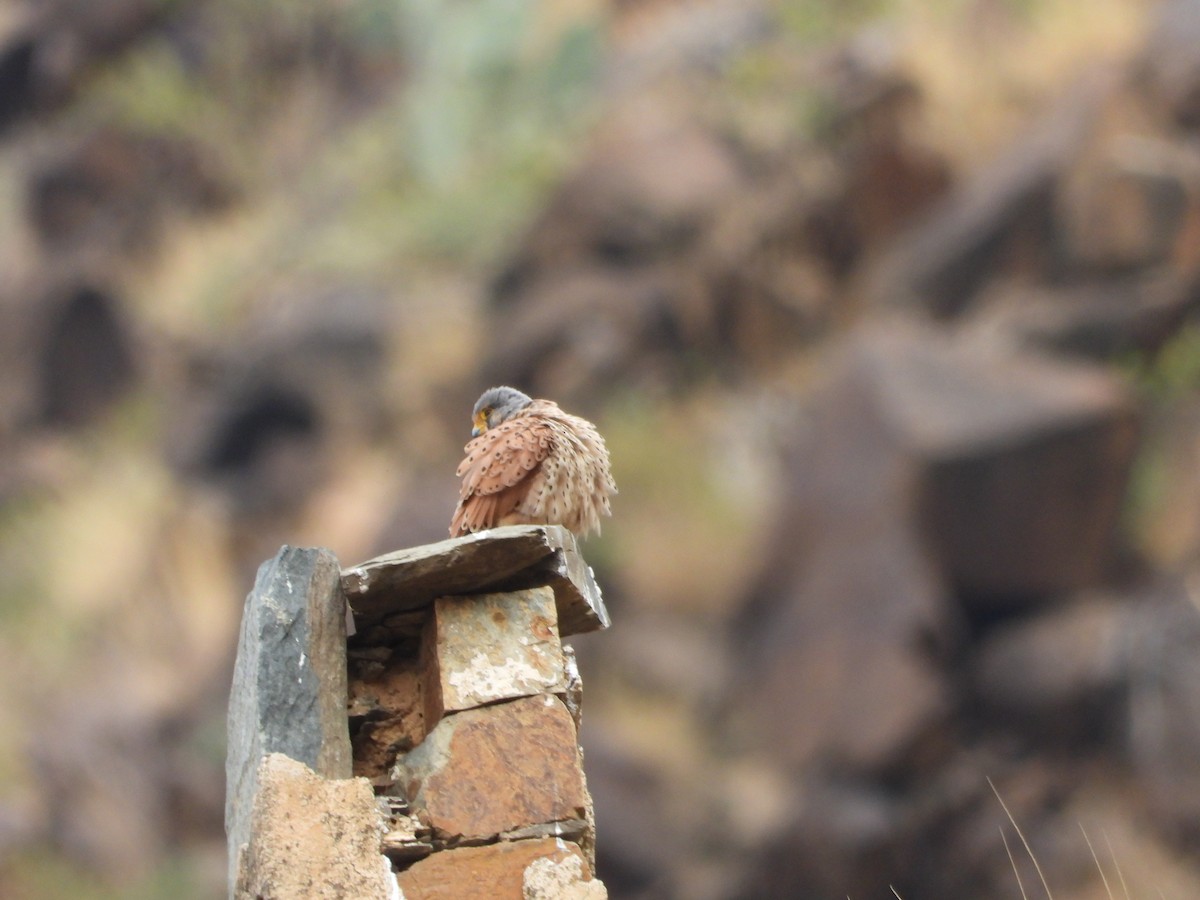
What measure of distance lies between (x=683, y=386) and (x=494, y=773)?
12707mm

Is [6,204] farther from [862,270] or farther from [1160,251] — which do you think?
[1160,251]

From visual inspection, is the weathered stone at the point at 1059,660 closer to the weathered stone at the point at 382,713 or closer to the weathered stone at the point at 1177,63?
the weathered stone at the point at 1177,63

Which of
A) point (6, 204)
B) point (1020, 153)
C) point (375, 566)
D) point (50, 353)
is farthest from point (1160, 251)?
point (6, 204)

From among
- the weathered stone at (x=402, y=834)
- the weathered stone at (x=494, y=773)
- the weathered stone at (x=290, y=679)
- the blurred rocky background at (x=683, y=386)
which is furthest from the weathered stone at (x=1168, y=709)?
the weathered stone at (x=290, y=679)

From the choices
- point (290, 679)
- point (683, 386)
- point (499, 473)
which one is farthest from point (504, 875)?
point (683, 386)

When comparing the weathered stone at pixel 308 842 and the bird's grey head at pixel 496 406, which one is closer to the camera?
the weathered stone at pixel 308 842

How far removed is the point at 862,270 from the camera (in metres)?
16.6

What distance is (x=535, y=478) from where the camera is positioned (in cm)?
541

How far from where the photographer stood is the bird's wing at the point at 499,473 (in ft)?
17.7

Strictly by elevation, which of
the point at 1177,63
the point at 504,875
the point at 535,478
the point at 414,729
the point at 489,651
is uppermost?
the point at 1177,63

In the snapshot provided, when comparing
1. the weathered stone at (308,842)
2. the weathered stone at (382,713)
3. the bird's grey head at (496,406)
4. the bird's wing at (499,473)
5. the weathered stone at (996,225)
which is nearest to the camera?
the weathered stone at (308,842)

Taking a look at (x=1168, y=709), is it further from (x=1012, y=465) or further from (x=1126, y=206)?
(x=1126, y=206)

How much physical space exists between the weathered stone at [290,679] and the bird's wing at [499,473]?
1.22 meters

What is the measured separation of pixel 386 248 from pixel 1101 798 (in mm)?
12214
